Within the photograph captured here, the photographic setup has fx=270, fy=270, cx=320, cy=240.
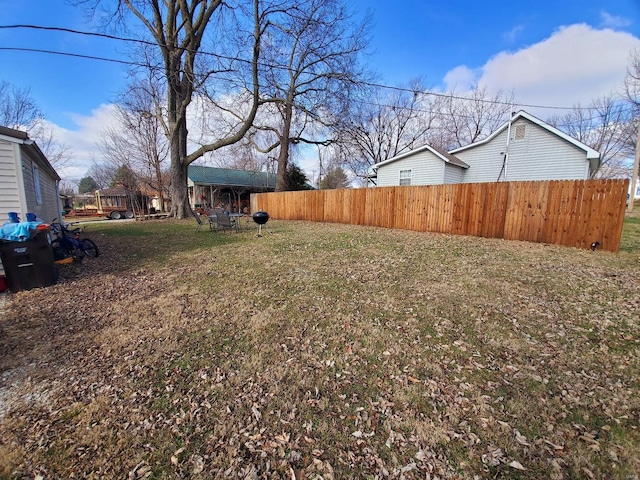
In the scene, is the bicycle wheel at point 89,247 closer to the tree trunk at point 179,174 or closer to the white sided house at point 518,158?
the tree trunk at point 179,174

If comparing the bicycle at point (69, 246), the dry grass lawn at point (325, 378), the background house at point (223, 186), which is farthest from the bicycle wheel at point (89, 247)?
the background house at point (223, 186)

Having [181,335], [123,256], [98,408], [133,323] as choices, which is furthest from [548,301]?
[123,256]

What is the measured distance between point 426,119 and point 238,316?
30.1m

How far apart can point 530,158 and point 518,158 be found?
0.49 metres

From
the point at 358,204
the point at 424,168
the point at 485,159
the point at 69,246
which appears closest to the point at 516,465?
the point at 69,246

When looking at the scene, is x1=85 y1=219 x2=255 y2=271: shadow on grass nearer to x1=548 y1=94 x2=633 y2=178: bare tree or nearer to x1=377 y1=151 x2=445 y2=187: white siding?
x1=377 y1=151 x2=445 y2=187: white siding

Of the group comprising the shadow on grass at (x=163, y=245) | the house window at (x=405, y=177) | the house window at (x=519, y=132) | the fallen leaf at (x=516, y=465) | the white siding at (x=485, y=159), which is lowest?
the fallen leaf at (x=516, y=465)

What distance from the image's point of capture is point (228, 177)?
2808cm

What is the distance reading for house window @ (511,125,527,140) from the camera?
44.4ft

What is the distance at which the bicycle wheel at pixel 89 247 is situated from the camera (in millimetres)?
6697

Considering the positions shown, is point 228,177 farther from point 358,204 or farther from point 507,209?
point 507,209

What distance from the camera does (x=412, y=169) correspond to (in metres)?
15.6

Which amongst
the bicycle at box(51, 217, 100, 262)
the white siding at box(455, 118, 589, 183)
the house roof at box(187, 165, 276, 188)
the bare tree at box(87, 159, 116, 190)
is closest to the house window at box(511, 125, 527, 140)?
the white siding at box(455, 118, 589, 183)

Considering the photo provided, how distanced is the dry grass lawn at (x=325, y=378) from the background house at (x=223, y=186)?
23.1 meters
